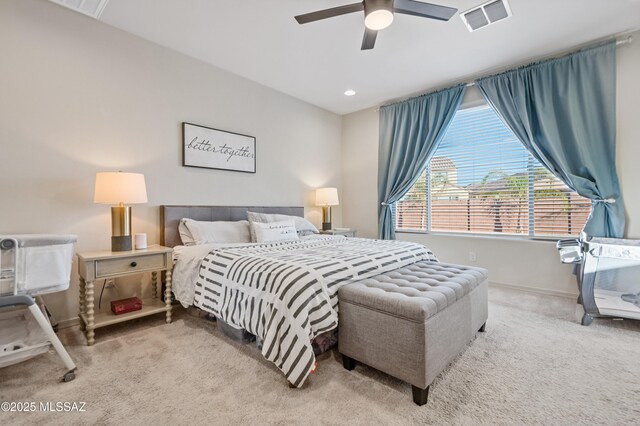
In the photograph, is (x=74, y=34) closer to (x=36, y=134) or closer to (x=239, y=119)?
(x=36, y=134)

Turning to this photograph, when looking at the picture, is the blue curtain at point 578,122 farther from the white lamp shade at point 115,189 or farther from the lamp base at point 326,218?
the white lamp shade at point 115,189

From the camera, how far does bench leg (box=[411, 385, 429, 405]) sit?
4.87 ft

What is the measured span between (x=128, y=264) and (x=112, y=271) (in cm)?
12

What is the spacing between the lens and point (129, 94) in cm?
281

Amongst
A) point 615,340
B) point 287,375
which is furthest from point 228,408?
point 615,340

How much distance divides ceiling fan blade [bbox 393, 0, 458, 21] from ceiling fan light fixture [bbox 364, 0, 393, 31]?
7cm

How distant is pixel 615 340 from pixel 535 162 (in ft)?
6.60

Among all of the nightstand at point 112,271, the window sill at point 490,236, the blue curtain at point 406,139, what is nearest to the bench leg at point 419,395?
the nightstand at point 112,271

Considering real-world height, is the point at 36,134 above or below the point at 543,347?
above

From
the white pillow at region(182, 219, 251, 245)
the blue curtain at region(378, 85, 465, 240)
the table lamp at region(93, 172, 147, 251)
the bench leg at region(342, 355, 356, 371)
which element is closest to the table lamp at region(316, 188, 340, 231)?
the blue curtain at region(378, 85, 465, 240)

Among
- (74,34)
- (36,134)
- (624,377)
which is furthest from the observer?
(74,34)

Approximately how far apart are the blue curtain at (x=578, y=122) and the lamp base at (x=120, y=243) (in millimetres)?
4203

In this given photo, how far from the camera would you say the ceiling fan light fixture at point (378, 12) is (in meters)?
2.06

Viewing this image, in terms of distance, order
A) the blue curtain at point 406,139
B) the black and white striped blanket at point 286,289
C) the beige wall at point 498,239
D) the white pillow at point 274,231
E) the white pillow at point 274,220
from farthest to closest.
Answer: the blue curtain at point 406,139 < the white pillow at point 274,220 < the white pillow at point 274,231 < the beige wall at point 498,239 < the black and white striped blanket at point 286,289
